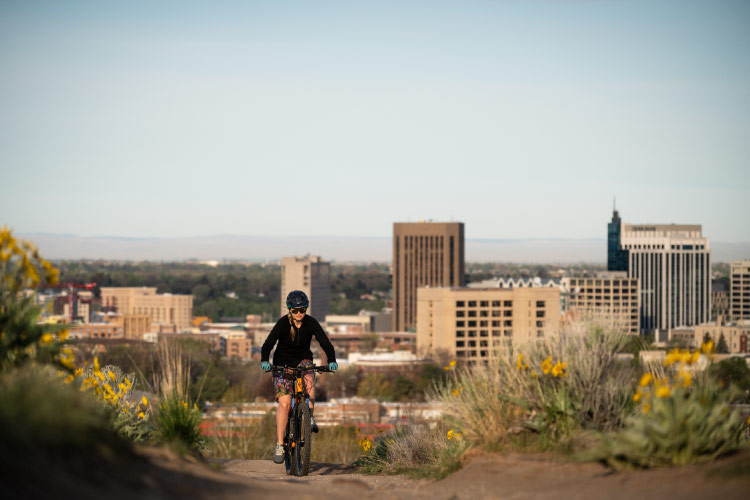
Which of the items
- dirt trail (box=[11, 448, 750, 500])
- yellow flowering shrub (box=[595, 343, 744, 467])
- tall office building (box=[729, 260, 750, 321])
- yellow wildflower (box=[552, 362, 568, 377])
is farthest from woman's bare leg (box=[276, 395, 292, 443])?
tall office building (box=[729, 260, 750, 321])

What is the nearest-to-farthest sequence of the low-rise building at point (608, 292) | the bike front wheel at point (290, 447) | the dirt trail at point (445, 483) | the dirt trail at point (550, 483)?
1. the dirt trail at point (445, 483)
2. the dirt trail at point (550, 483)
3. the bike front wheel at point (290, 447)
4. the low-rise building at point (608, 292)

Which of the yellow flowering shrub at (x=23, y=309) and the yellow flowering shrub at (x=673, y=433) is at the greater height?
the yellow flowering shrub at (x=23, y=309)

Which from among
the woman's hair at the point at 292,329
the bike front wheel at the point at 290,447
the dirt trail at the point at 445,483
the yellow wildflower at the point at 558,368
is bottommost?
the bike front wheel at the point at 290,447

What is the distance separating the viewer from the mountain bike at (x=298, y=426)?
10.3m

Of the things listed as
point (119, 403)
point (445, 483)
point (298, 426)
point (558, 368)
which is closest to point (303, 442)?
point (298, 426)

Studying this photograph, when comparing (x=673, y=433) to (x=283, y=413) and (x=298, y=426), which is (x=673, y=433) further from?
(x=283, y=413)

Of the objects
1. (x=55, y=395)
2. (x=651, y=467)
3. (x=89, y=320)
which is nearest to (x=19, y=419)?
(x=55, y=395)

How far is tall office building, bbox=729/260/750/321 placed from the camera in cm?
18900

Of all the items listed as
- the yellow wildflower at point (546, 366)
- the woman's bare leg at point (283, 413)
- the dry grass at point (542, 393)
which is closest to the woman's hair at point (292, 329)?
the woman's bare leg at point (283, 413)

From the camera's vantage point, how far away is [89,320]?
186750 mm

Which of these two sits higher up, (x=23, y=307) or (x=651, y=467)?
(x=23, y=307)

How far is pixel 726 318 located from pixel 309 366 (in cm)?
19781

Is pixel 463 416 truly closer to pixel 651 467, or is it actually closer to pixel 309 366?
pixel 309 366

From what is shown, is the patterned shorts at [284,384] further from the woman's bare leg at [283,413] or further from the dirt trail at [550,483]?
the dirt trail at [550,483]
